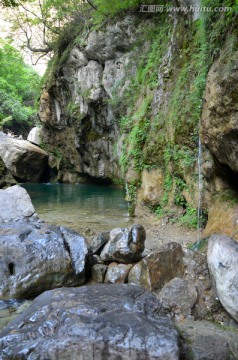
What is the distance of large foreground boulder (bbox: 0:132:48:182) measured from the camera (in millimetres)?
21484

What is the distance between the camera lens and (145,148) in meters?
9.26

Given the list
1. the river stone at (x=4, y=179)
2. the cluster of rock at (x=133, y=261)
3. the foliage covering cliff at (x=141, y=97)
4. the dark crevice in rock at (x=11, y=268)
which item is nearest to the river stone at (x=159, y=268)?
the cluster of rock at (x=133, y=261)

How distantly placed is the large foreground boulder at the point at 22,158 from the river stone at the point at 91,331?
19.8m

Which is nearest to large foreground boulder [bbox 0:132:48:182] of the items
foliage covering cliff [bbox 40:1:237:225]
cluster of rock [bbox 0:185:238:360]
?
foliage covering cliff [bbox 40:1:237:225]

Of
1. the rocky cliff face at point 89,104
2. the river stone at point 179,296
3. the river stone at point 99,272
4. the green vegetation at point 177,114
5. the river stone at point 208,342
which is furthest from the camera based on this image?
the rocky cliff face at point 89,104

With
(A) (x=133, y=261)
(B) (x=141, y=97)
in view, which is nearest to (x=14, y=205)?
(A) (x=133, y=261)

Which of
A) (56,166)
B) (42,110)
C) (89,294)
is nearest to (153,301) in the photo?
(89,294)

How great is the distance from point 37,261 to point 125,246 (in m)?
1.48

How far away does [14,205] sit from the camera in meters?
7.51

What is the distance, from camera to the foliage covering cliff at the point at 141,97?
7.40 metres

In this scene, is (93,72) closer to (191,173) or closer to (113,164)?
(113,164)

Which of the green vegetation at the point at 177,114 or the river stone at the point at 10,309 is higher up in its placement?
the green vegetation at the point at 177,114

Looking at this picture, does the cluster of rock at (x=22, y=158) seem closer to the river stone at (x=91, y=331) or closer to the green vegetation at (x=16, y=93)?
the green vegetation at (x=16, y=93)

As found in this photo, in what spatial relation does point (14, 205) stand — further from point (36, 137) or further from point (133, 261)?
point (36, 137)
